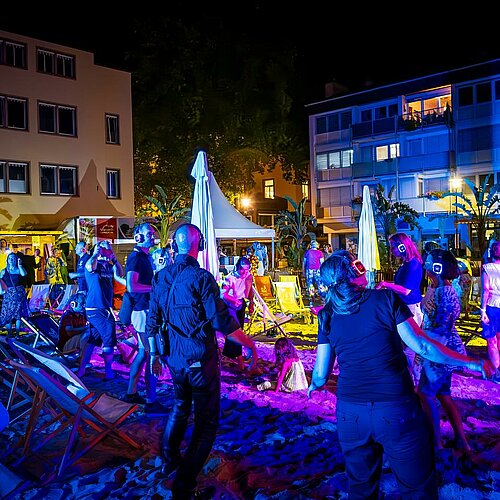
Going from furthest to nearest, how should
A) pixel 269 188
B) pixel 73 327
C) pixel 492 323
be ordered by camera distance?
pixel 269 188, pixel 73 327, pixel 492 323

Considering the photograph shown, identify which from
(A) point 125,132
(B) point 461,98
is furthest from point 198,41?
(B) point 461,98

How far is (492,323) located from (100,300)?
193 inches

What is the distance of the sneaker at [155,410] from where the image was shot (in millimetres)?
5777

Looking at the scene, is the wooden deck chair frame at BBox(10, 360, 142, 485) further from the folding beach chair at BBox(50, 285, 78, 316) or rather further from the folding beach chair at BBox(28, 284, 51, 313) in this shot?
the folding beach chair at BBox(28, 284, 51, 313)

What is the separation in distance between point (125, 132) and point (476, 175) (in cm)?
2305

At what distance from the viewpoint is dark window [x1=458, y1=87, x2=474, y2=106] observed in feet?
122

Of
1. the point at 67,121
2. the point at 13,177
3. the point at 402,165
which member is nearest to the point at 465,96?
the point at 402,165

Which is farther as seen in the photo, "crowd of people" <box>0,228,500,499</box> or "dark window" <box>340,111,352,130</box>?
"dark window" <box>340,111,352,130</box>

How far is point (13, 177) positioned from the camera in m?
26.5

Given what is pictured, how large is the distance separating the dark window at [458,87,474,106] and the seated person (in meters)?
34.9

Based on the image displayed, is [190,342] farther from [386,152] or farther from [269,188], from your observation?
[269,188]

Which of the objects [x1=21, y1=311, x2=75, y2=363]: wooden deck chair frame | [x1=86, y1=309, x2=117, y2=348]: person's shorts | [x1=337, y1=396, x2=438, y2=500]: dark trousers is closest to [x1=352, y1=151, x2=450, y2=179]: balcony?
[x1=21, y1=311, x2=75, y2=363]: wooden deck chair frame

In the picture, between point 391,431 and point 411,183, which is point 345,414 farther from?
point 411,183

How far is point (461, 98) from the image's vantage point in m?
37.7
